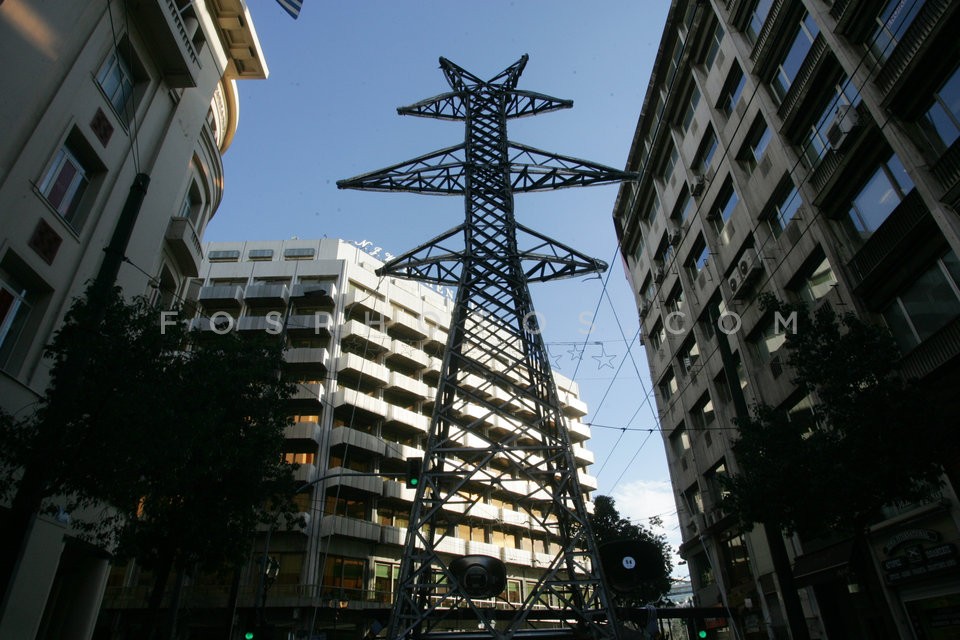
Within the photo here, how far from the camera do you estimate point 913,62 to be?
1373 cm

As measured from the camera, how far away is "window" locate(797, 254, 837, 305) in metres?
17.9

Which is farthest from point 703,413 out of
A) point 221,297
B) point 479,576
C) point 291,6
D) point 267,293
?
point 221,297

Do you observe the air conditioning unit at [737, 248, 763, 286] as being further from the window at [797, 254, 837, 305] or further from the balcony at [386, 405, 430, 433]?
the balcony at [386, 405, 430, 433]

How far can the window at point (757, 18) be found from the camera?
69.8 ft

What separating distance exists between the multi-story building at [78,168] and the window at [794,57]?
1954 centimetres

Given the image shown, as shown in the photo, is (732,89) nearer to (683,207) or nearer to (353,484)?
(683,207)

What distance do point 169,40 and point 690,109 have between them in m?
22.6

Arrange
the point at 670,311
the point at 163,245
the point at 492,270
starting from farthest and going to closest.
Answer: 1. the point at 670,311
2. the point at 163,245
3. the point at 492,270

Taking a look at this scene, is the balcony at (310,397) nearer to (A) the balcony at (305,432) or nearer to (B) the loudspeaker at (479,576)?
(A) the balcony at (305,432)

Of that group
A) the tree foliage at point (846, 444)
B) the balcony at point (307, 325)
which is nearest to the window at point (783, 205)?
the tree foliage at point (846, 444)

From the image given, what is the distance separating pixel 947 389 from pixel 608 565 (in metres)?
10.4

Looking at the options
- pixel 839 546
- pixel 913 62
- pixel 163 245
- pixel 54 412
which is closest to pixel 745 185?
pixel 913 62

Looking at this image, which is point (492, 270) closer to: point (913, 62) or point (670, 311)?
point (913, 62)

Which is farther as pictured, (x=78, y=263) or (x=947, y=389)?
(x=78, y=263)
